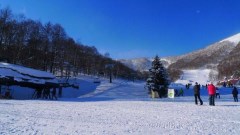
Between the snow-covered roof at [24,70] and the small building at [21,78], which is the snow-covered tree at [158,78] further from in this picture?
the small building at [21,78]

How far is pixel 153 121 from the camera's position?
13.2 m

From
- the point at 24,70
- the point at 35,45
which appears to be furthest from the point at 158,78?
the point at 35,45

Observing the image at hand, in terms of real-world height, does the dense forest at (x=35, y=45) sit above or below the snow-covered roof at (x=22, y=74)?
above

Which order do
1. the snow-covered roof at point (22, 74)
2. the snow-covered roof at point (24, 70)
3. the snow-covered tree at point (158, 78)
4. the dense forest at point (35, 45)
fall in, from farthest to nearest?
A: the dense forest at point (35, 45) < the snow-covered tree at point (158, 78) < the snow-covered roof at point (24, 70) < the snow-covered roof at point (22, 74)

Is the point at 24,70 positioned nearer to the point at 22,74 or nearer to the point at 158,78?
the point at 22,74

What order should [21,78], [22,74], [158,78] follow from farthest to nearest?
[158,78]
[22,74]
[21,78]

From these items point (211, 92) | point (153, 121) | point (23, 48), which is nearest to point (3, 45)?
point (23, 48)

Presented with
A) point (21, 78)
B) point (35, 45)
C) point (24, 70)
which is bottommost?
point (21, 78)

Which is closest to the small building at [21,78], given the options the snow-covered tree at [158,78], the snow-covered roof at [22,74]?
the snow-covered roof at [22,74]

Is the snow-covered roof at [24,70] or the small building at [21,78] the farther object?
the snow-covered roof at [24,70]

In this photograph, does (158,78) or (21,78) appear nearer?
(21,78)

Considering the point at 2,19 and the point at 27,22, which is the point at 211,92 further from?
the point at 27,22

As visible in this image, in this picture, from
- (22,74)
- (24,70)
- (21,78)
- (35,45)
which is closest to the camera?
(21,78)

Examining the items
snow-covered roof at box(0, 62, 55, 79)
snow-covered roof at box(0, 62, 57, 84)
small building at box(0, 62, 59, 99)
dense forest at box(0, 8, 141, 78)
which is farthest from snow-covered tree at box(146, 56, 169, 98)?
dense forest at box(0, 8, 141, 78)
